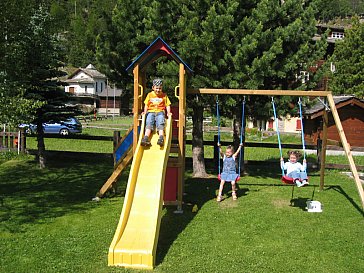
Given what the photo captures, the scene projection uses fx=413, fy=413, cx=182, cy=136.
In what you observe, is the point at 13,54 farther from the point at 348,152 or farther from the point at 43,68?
the point at 348,152

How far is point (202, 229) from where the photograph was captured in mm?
7871

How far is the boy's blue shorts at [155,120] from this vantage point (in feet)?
28.8

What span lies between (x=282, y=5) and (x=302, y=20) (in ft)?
2.61

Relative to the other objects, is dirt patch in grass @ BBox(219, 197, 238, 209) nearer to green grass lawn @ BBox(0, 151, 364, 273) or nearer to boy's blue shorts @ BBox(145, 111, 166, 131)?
green grass lawn @ BBox(0, 151, 364, 273)

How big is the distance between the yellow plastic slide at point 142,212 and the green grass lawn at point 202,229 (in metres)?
0.26

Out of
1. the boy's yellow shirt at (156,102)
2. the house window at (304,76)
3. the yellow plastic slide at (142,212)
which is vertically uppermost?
the house window at (304,76)

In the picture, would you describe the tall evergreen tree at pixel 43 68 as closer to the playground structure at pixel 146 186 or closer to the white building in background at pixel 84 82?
the playground structure at pixel 146 186

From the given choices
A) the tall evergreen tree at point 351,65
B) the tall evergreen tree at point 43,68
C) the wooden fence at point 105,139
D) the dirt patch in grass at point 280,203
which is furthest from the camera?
the tall evergreen tree at point 351,65

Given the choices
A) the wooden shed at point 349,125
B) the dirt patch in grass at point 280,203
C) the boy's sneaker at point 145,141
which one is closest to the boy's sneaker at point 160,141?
the boy's sneaker at point 145,141

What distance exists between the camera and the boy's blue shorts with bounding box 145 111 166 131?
877cm

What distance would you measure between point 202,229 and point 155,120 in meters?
2.60

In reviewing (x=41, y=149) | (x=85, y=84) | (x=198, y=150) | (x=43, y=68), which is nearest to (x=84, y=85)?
(x=85, y=84)

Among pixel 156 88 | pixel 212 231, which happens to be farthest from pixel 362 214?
pixel 156 88

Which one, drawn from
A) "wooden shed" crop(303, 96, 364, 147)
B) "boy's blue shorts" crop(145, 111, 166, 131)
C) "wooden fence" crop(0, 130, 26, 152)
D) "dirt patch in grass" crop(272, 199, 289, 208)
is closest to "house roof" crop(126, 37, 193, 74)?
"boy's blue shorts" crop(145, 111, 166, 131)
